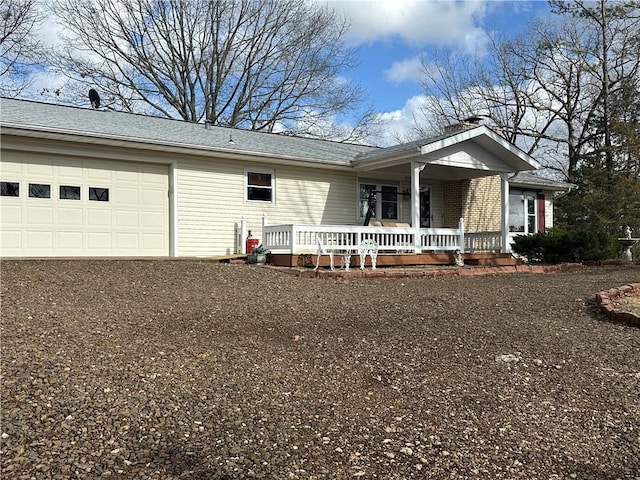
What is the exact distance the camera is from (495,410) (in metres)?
3.58

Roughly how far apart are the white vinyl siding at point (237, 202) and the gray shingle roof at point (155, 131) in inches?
19.0

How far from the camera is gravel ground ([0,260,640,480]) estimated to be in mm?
2859

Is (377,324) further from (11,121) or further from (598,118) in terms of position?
(598,118)

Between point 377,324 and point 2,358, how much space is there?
3482 millimetres

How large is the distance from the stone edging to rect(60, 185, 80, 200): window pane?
10066 mm

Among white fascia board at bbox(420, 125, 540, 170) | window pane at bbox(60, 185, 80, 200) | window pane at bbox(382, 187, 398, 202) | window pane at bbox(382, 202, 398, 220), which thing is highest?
white fascia board at bbox(420, 125, 540, 170)

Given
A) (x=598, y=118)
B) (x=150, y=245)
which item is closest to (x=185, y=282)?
(x=150, y=245)

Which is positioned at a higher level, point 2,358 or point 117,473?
point 2,358

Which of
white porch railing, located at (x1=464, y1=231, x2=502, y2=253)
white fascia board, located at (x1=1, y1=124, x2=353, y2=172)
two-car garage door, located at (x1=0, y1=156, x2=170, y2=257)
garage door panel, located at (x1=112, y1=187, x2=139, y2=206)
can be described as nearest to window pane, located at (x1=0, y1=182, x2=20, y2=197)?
two-car garage door, located at (x1=0, y1=156, x2=170, y2=257)

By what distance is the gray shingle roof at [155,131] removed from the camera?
1127cm

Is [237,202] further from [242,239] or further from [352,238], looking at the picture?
[352,238]

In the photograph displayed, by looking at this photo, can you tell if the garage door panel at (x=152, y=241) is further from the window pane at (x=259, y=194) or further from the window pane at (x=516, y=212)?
the window pane at (x=516, y=212)

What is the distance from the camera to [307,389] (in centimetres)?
382

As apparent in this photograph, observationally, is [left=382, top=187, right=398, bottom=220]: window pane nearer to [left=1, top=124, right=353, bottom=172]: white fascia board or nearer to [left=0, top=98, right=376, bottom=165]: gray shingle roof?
[left=0, top=98, right=376, bottom=165]: gray shingle roof
